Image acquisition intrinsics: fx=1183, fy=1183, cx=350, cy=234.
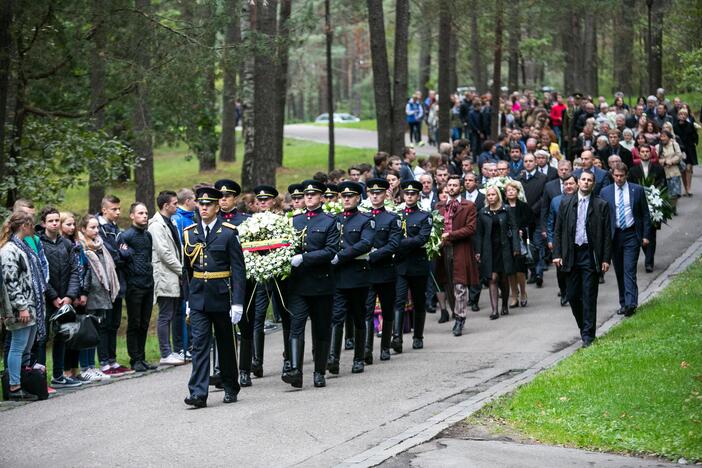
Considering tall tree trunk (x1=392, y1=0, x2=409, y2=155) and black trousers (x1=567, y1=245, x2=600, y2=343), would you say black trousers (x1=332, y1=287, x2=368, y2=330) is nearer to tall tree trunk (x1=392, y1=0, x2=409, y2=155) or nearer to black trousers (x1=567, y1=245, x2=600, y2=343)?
black trousers (x1=567, y1=245, x2=600, y2=343)

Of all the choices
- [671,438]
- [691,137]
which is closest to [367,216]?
[671,438]

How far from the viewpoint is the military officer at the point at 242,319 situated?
1384 centimetres

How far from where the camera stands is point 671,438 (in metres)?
10.2

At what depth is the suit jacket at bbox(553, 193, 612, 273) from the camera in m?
15.4

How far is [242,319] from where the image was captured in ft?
44.8

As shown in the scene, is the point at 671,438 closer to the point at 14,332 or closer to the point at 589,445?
the point at 589,445

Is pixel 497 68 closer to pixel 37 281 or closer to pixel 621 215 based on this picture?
pixel 621 215

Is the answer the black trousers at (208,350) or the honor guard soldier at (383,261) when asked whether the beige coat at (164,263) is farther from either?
the black trousers at (208,350)

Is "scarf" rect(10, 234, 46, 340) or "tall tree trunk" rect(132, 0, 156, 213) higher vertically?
"tall tree trunk" rect(132, 0, 156, 213)

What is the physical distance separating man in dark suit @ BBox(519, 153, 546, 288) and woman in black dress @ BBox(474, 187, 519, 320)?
7.22 ft

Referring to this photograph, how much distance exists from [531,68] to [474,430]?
248 ft

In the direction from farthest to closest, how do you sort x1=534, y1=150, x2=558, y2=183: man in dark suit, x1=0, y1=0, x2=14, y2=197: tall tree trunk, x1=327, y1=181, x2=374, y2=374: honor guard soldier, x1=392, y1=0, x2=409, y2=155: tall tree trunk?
x1=392, y1=0, x2=409, y2=155: tall tree trunk → x1=534, y1=150, x2=558, y2=183: man in dark suit → x1=0, y1=0, x2=14, y2=197: tall tree trunk → x1=327, y1=181, x2=374, y2=374: honor guard soldier

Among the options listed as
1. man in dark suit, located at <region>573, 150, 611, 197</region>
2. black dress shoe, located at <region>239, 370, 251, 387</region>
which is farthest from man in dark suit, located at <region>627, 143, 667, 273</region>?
black dress shoe, located at <region>239, 370, 251, 387</region>

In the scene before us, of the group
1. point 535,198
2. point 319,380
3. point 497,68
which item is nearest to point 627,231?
point 535,198
